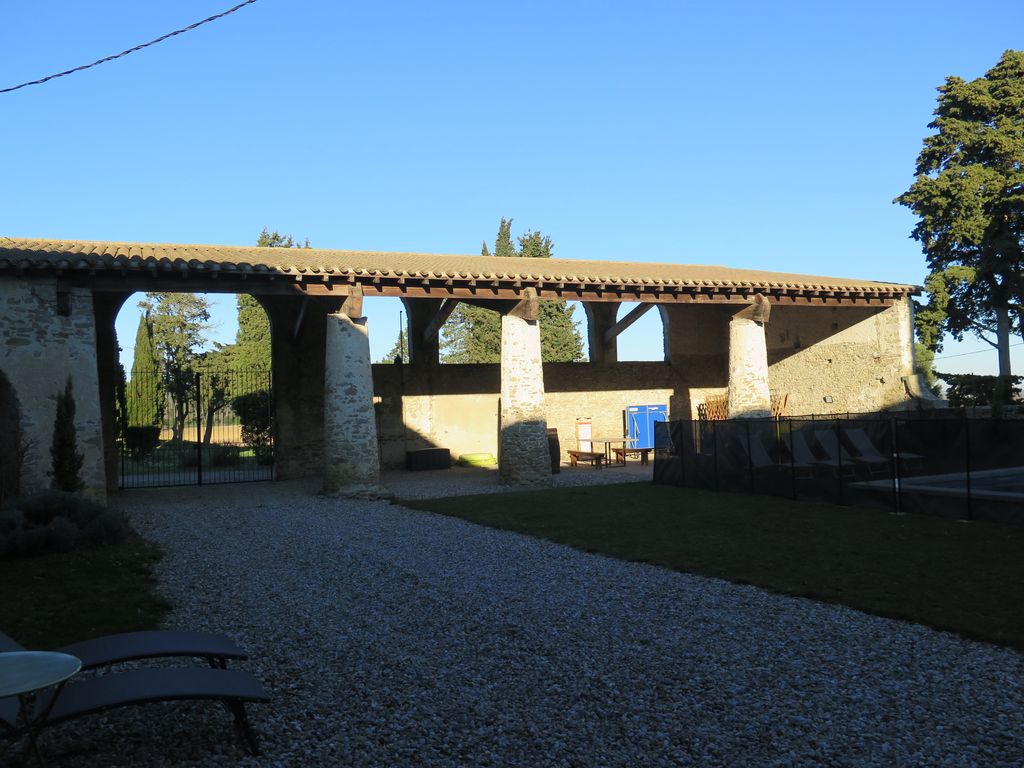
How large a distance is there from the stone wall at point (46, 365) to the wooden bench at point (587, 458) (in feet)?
36.8

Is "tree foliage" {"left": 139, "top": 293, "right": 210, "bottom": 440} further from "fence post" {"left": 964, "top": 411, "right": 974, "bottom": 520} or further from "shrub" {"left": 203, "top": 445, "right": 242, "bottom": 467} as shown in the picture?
"fence post" {"left": 964, "top": 411, "right": 974, "bottom": 520}

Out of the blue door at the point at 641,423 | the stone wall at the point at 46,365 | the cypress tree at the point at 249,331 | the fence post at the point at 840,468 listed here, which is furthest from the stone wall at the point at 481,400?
the cypress tree at the point at 249,331

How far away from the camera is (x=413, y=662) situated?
16.4ft

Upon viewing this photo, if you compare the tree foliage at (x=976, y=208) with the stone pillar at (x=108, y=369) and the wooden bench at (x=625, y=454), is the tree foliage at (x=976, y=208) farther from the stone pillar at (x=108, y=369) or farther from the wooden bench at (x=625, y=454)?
the stone pillar at (x=108, y=369)

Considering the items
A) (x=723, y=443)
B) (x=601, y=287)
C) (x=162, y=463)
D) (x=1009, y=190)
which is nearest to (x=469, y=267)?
(x=601, y=287)

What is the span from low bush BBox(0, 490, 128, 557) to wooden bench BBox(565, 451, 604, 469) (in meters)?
12.0

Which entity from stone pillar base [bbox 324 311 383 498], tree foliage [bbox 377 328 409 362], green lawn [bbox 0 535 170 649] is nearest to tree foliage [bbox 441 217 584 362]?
tree foliage [bbox 377 328 409 362]

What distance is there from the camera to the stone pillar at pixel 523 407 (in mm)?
16062

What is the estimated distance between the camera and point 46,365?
508 inches

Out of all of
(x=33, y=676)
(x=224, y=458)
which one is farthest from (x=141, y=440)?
(x=33, y=676)

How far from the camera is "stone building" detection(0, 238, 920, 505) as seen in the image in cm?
1309

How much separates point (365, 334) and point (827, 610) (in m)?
10.7

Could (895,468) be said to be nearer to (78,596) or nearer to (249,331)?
(78,596)

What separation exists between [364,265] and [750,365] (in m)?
8.83
